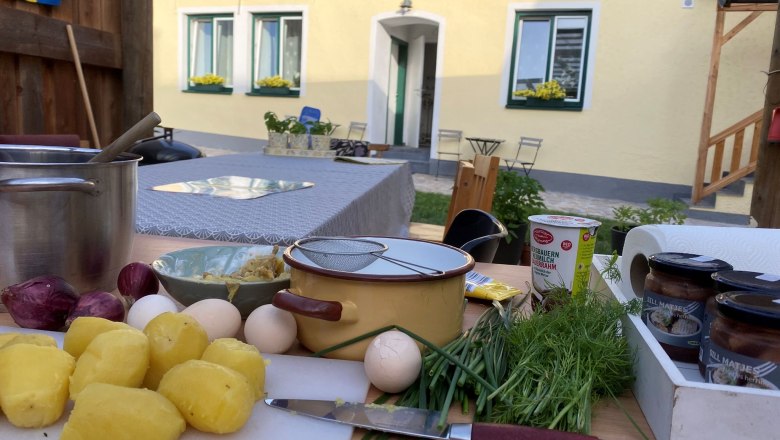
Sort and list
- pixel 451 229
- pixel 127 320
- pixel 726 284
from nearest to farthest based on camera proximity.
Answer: pixel 726 284 < pixel 127 320 < pixel 451 229

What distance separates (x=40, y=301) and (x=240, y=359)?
35 centimetres

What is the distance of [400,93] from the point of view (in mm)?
11469

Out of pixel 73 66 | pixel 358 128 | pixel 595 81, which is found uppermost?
pixel 595 81

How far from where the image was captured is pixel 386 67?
10.7 meters

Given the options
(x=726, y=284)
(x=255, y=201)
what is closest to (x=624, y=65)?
(x=255, y=201)

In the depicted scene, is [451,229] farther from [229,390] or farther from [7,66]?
[7,66]

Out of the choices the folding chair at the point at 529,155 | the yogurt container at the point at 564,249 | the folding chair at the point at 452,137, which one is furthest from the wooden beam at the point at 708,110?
the yogurt container at the point at 564,249

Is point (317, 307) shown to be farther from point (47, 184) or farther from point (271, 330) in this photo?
point (47, 184)

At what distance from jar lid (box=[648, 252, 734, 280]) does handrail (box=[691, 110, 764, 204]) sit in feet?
25.9

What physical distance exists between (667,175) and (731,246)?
871 cm

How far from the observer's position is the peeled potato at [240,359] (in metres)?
0.61

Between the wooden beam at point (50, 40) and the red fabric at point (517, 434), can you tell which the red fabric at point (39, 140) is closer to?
the wooden beam at point (50, 40)

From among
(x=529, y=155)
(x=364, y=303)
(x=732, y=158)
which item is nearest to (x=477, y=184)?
(x=364, y=303)

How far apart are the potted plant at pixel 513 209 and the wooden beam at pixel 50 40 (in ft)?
9.85
